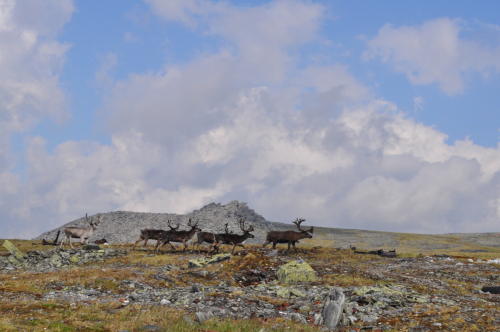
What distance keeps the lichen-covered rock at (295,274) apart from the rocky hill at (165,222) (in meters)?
50.5

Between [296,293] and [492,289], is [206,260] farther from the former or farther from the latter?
[492,289]

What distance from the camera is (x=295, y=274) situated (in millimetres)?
22625

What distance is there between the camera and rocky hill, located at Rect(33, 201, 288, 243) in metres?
76.3

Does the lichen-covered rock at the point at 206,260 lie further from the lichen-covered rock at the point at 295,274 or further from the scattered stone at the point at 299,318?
the scattered stone at the point at 299,318

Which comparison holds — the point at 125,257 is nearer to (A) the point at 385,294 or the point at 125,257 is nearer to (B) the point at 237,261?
(B) the point at 237,261

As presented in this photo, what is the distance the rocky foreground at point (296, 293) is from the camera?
13852 mm

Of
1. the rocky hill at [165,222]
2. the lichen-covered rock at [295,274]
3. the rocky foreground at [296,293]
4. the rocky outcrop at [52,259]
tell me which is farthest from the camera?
the rocky hill at [165,222]

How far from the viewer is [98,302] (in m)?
15.2

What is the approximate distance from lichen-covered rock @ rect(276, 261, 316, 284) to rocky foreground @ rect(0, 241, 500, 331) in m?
0.06

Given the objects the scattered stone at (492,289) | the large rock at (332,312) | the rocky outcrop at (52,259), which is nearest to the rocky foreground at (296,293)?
the large rock at (332,312)

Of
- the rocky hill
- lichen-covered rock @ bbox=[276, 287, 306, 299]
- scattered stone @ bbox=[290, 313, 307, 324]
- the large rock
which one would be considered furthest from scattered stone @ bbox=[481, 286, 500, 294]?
the rocky hill

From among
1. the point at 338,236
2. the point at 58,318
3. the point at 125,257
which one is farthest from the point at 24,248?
the point at 338,236

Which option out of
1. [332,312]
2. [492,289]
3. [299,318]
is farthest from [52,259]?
[492,289]

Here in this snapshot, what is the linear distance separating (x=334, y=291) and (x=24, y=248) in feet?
128
